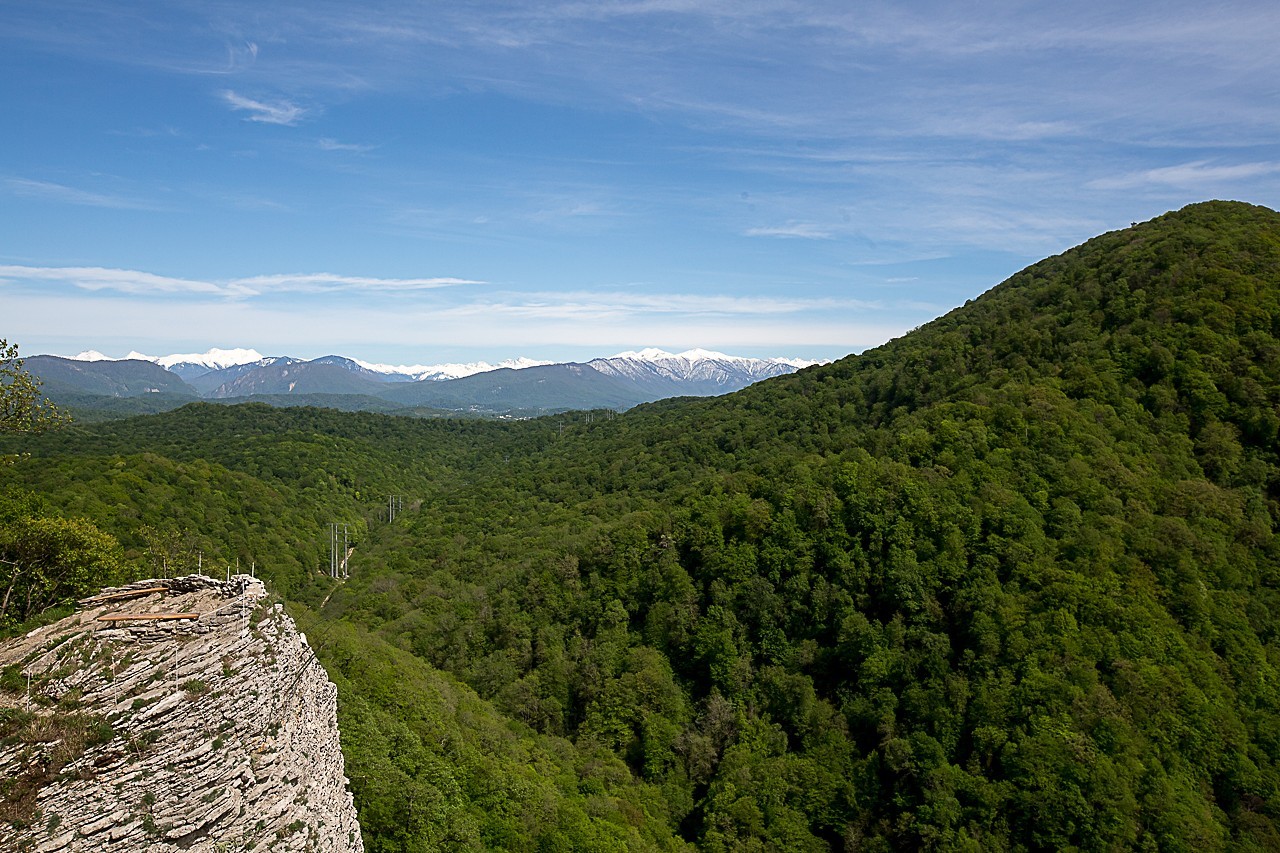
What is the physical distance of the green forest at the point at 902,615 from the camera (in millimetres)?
34531

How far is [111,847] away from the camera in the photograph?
13.3 metres

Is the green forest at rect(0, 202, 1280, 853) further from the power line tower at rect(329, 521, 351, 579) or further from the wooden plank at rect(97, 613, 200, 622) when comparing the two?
the power line tower at rect(329, 521, 351, 579)

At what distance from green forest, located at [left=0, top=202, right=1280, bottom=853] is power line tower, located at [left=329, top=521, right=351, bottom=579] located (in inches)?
754

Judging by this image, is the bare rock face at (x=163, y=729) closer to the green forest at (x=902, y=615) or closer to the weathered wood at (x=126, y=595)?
the weathered wood at (x=126, y=595)

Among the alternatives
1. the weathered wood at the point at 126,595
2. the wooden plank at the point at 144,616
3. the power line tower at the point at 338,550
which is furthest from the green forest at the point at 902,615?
the power line tower at the point at 338,550

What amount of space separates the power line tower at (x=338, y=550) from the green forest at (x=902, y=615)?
19.1 meters

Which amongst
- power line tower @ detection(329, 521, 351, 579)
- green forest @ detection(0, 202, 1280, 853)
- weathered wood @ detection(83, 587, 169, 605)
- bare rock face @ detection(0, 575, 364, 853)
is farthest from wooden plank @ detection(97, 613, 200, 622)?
power line tower @ detection(329, 521, 351, 579)

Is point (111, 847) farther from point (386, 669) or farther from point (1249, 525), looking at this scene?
point (1249, 525)

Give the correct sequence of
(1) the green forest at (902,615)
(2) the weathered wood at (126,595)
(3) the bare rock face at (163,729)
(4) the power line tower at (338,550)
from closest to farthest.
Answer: (3) the bare rock face at (163,729)
(2) the weathered wood at (126,595)
(1) the green forest at (902,615)
(4) the power line tower at (338,550)

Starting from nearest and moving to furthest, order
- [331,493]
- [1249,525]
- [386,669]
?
[386,669]
[1249,525]
[331,493]

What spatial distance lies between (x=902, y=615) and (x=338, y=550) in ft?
282

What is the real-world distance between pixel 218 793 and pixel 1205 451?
6583 cm

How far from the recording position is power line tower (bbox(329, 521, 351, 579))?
98700 mm

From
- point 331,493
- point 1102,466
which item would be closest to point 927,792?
point 1102,466
